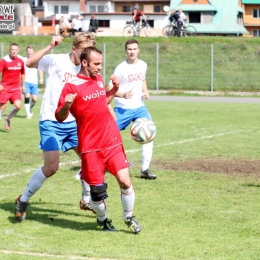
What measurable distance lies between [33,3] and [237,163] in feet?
386

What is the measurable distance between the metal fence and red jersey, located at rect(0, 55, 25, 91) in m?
19.9

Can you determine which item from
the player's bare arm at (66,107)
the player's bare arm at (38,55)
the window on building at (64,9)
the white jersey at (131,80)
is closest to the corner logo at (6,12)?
the white jersey at (131,80)

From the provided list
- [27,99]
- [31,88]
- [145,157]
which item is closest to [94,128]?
[145,157]

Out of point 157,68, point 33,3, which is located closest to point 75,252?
point 157,68

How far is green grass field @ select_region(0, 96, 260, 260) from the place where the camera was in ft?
24.6

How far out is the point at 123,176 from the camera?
8.06 m

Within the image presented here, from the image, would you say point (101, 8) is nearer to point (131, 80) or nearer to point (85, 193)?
point (131, 80)

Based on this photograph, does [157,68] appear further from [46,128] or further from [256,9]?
[256,9]

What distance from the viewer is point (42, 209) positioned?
9.63m

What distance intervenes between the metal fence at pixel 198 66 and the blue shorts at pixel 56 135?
30.8m

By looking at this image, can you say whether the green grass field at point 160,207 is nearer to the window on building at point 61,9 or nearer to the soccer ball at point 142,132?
the soccer ball at point 142,132

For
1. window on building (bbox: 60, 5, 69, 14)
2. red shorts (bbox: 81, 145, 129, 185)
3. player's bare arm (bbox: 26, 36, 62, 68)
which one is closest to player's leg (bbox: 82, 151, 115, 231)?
red shorts (bbox: 81, 145, 129, 185)

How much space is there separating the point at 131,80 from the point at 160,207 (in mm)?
3429

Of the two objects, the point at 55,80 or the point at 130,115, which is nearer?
the point at 55,80
